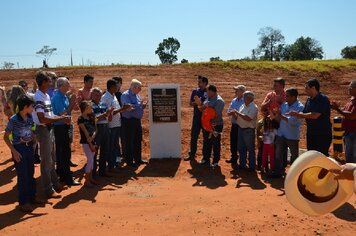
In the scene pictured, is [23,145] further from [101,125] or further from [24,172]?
[101,125]

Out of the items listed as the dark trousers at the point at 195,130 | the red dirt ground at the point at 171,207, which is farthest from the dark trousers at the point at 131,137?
the dark trousers at the point at 195,130

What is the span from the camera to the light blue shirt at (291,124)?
7422 millimetres

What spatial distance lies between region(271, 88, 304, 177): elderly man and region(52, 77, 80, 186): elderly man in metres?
3.86

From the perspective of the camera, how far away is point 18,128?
5.93 meters

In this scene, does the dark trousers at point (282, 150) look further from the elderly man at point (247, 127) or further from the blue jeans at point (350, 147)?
the blue jeans at point (350, 147)

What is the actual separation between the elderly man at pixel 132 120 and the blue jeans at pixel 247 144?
225 cm

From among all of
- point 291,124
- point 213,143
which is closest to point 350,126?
point 291,124

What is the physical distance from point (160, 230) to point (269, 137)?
11.9 ft

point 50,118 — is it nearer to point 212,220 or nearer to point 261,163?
point 212,220

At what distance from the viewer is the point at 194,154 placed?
9742 millimetres

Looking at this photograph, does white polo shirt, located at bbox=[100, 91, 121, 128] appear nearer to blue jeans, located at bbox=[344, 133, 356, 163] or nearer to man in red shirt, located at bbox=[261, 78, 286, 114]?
man in red shirt, located at bbox=[261, 78, 286, 114]

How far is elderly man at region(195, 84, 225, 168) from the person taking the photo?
28.9ft

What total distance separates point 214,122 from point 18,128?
14.0 feet

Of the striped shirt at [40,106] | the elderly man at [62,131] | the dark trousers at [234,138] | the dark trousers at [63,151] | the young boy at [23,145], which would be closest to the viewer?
the young boy at [23,145]
